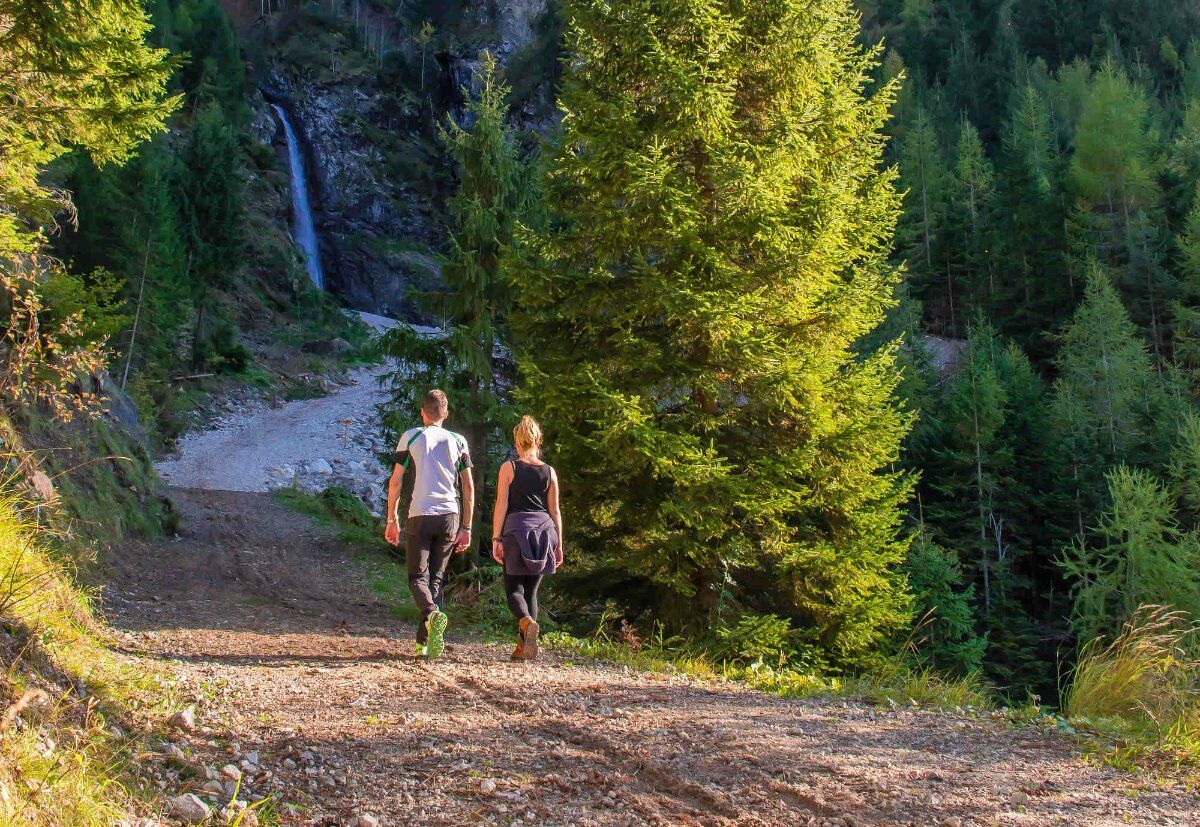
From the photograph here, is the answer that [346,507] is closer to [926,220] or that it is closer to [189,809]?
[189,809]

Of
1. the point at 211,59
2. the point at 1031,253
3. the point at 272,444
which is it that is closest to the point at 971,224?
the point at 1031,253

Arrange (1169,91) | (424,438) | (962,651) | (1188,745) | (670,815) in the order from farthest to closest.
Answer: (1169,91) → (962,651) → (424,438) → (1188,745) → (670,815)

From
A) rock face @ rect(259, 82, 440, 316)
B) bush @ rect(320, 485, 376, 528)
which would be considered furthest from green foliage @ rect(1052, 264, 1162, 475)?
→ rock face @ rect(259, 82, 440, 316)

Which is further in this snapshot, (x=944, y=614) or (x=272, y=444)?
(x=272, y=444)

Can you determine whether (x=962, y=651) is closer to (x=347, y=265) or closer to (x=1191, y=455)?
(x=1191, y=455)

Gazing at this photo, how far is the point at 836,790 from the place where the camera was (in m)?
3.45

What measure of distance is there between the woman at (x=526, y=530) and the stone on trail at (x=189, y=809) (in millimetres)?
2983

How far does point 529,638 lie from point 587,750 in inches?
81.9

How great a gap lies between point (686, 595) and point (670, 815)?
474 centimetres

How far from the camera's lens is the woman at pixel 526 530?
19.0ft

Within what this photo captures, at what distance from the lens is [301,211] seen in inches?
1930

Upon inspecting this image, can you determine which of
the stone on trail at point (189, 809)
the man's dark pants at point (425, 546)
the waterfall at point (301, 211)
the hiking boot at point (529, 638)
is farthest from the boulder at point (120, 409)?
the waterfall at point (301, 211)

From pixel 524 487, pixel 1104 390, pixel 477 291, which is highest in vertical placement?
pixel 1104 390

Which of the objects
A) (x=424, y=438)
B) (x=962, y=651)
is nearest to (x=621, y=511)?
(x=424, y=438)
